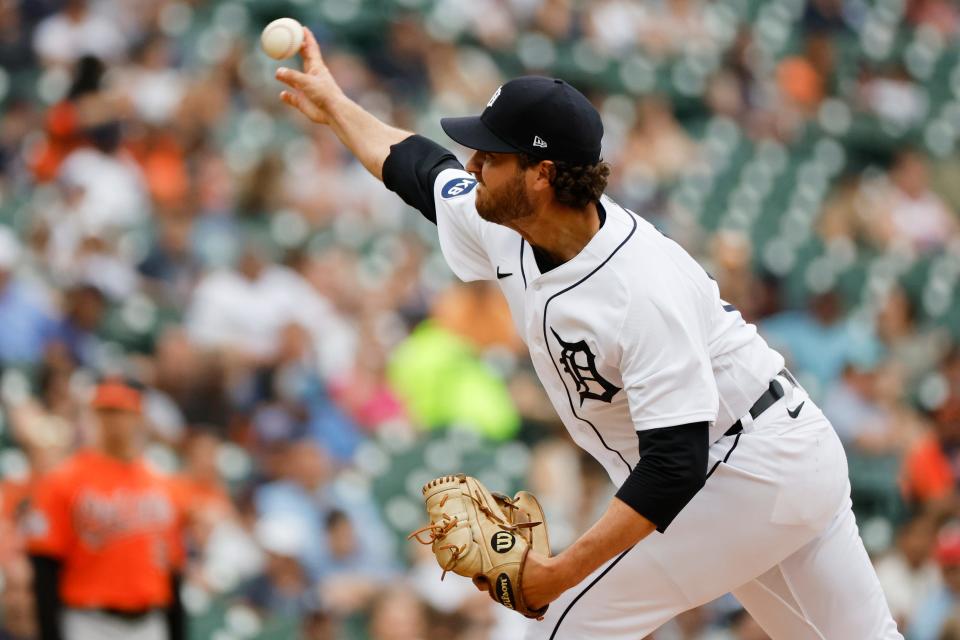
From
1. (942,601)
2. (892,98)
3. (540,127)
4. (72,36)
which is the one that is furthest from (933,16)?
(540,127)

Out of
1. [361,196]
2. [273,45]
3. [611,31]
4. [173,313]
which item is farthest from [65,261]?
[611,31]

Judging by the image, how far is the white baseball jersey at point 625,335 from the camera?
3408 millimetres

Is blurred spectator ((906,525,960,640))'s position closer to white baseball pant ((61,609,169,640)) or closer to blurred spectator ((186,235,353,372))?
blurred spectator ((186,235,353,372))

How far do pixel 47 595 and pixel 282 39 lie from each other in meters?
2.56

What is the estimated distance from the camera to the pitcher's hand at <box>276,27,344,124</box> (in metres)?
4.23

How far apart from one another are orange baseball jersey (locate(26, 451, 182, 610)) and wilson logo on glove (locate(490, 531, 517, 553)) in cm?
269

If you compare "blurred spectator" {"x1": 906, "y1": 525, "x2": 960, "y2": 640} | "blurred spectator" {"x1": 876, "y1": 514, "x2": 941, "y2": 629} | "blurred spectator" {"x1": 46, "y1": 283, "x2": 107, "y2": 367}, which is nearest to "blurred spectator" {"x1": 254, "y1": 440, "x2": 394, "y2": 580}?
"blurred spectator" {"x1": 46, "y1": 283, "x2": 107, "y2": 367}

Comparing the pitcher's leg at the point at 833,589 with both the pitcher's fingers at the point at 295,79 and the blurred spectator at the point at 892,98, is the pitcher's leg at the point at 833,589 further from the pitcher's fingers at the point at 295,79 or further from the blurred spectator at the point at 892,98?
the blurred spectator at the point at 892,98

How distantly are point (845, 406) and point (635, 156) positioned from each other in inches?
131

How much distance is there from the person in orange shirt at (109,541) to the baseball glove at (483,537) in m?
2.50

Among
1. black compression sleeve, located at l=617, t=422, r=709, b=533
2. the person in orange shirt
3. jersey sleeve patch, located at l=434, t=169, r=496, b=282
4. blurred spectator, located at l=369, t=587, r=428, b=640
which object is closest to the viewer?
black compression sleeve, located at l=617, t=422, r=709, b=533

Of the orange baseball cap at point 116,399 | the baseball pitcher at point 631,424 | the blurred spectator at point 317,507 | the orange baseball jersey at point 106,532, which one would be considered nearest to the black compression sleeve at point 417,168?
the baseball pitcher at point 631,424

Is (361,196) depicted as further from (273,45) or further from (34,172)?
(273,45)

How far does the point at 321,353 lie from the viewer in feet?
28.5
